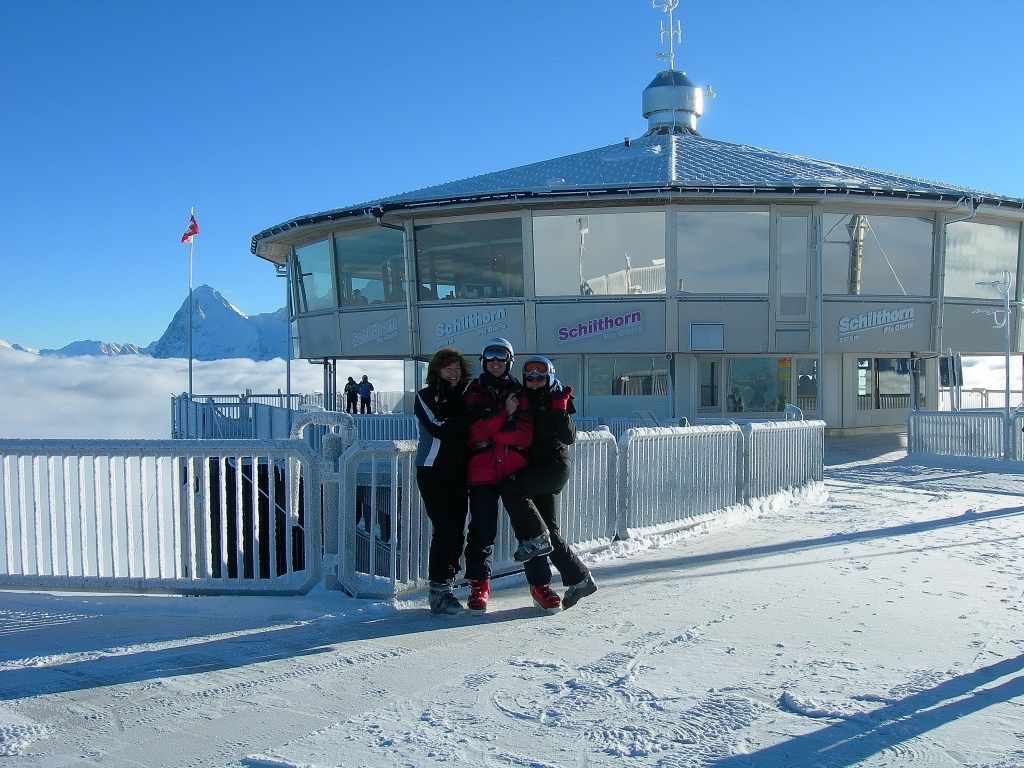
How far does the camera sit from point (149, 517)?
6414mm

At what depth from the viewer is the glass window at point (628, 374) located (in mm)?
24891

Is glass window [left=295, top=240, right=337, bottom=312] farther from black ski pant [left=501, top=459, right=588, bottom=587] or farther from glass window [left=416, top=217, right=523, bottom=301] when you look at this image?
black ski pant [left=501, top=459, right=588, bottom=587]

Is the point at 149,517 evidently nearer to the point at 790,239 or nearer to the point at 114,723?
the point at 114,723

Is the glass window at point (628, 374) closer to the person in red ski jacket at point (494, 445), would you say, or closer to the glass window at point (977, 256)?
the glass window at point (977, 256)

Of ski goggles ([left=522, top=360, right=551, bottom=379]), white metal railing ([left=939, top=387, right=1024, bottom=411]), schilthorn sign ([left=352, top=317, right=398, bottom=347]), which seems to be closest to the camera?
ski goggles ([left=522, top=360, right=551, bottom=379])

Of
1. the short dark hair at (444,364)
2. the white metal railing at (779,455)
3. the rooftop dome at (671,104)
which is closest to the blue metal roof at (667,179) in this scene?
the rooftop dome at (671,104)

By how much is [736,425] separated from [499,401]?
232 inches

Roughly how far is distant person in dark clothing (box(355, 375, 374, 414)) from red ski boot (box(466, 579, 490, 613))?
2287cm

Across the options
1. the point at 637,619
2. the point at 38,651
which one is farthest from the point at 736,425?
the point at 38,651

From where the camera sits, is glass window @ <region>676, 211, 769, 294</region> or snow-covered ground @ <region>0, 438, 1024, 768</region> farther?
glass window @ <region>676, 211, 769, 294</region>

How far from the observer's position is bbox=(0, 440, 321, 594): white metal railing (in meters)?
6.29

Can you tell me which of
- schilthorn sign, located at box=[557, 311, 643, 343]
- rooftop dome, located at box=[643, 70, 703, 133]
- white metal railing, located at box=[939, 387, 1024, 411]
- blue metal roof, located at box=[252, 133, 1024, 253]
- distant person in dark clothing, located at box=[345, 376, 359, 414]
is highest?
rooftop dome, located at box=[643, 70, 703, 133]

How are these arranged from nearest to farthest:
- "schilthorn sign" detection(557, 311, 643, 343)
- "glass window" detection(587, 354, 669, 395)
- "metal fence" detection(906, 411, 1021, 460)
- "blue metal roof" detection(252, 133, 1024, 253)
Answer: "metal fence" detection(906, 411, 1021, 460) → "blue metal roof" detection(252, 133, 1024, 253) → "schilthorn sign" detection(557, 311, 643, 343) → "glass window" detection(587, 354, 669, 395)

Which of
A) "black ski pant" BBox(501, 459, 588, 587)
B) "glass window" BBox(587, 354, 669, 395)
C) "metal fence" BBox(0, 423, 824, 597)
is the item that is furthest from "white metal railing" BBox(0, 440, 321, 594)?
"glass window" BBox(587, 354, 669, 395)
